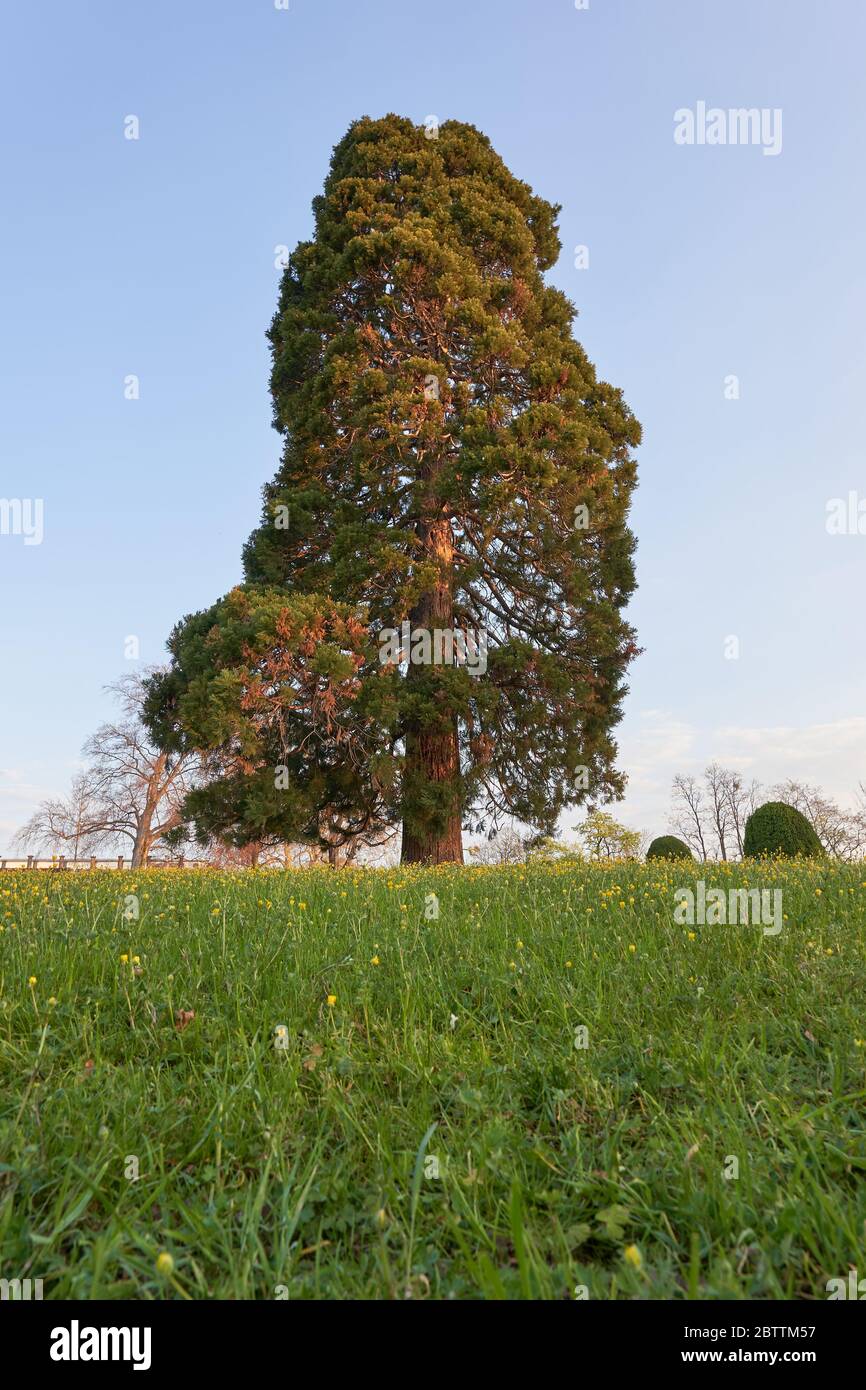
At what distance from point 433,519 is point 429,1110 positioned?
1496 centimetres

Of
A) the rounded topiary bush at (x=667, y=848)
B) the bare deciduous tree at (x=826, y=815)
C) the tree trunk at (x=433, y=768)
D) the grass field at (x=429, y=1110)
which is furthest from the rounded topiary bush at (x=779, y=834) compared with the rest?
the bare deciduous tree at (x=826, y=815)

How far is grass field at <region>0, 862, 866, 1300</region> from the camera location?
2209mm

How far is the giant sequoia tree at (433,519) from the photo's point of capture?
15.2m

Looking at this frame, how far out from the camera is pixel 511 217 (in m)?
18.6

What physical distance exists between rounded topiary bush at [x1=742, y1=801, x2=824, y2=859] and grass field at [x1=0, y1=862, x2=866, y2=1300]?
12.0 meters

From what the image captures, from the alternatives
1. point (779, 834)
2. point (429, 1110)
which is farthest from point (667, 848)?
point (429, 1110)

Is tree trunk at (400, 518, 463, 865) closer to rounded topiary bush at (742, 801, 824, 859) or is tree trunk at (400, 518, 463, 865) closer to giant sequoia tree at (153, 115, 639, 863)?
giant sequoia tree at (153, 115, 639, 863)

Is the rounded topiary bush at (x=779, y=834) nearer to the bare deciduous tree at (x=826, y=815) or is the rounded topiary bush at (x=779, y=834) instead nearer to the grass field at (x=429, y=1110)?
the grass field at (x=429, y=1110)

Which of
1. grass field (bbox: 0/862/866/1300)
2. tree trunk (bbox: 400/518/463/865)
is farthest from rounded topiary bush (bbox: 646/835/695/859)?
grass field (bbox: 0/862/866/1300)

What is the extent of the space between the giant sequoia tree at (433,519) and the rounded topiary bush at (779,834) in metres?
3.12

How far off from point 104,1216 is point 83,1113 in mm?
474

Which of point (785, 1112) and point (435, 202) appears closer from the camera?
point (785, 1112)

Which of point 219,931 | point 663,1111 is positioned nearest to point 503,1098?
point 663,1111
